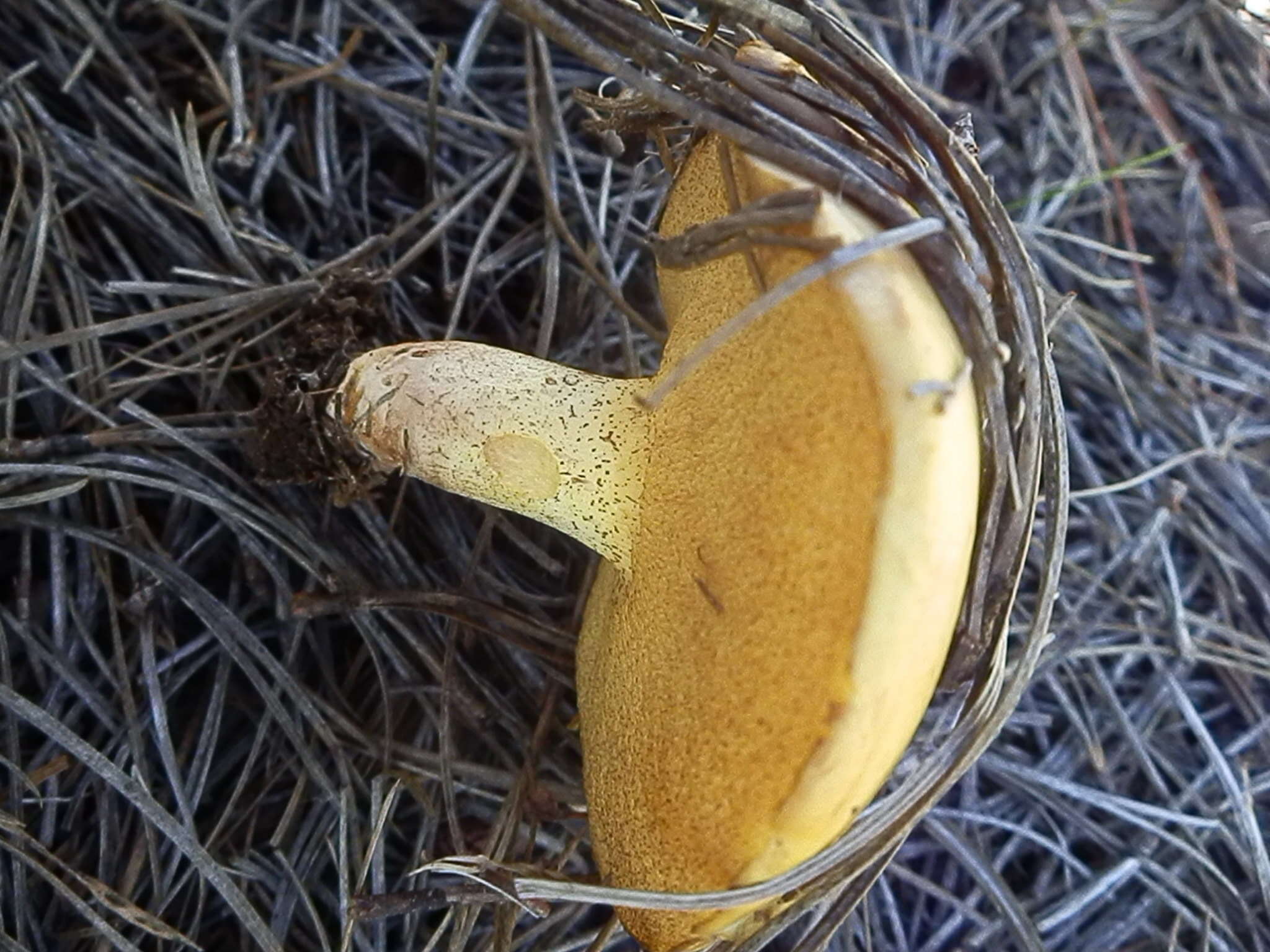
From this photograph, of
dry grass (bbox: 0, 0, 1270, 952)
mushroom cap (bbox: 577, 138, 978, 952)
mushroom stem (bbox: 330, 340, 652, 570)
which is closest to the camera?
mushroom cap (bbox: 577, 138, 978, 952)

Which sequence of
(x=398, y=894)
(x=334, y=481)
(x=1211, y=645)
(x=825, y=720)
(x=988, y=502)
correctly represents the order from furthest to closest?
1. (x=1211, y=645)
2. (x=334, y=481)
3. (x=398, y=894)
4. (x=988, y=502)
5. (x=825, y=720)

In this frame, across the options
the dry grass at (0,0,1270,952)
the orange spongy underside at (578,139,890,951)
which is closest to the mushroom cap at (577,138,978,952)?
the orange spongy underside at (578,139,890,951)

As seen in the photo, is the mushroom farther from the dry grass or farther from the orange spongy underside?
the dry grass

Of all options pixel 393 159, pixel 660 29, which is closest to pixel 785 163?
pixel 660 29

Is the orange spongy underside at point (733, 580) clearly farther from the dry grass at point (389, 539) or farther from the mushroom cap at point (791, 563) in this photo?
the dry grass at point (389, 539)

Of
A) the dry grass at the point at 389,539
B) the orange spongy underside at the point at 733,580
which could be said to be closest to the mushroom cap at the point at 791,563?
the orange spongy underside at the point at 733,580

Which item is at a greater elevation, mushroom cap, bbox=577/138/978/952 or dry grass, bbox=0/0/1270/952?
mushroom cap, bbox=577/138/978/952

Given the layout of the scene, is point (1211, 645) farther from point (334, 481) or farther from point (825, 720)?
point (334, 481)

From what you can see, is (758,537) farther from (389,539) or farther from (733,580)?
(389,539)
